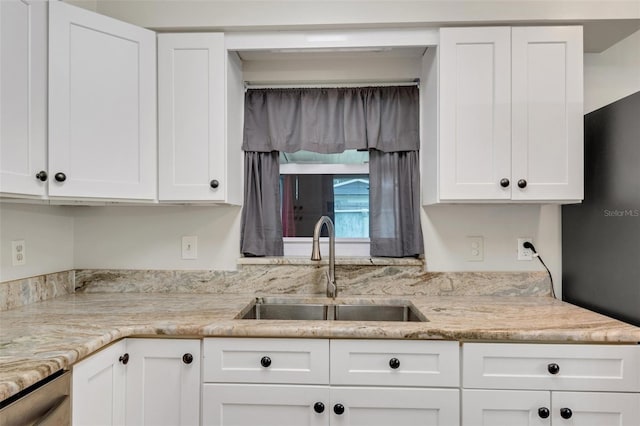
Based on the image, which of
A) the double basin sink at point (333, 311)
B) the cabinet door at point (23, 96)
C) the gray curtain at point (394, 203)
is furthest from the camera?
the gray curtain at point (394, 203)

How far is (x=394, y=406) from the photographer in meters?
1.38

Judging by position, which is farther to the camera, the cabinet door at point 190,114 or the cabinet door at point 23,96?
the cabinet door at point 190,114

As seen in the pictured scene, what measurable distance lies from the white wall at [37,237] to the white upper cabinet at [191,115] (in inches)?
24.4

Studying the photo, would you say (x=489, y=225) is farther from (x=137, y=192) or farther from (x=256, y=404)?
(x=137, y=192)

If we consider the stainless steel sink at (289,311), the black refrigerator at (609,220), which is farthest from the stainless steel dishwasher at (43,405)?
the black refrigerator at (609,220)

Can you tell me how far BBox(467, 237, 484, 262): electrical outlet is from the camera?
2002 millimetres

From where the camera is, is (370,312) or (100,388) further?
(370,312)

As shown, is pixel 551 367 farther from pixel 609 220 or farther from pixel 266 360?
pixel 266 360

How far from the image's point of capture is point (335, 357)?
139 cm

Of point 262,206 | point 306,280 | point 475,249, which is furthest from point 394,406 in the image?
point 262,206

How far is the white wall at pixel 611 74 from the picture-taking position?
193 cm

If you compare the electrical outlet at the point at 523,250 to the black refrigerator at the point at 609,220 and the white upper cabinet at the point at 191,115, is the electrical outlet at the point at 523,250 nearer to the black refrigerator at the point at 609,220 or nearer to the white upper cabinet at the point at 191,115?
the black refrigerator at the point at 609,220

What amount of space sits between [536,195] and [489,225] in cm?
35

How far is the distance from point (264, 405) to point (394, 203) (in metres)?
1.17
